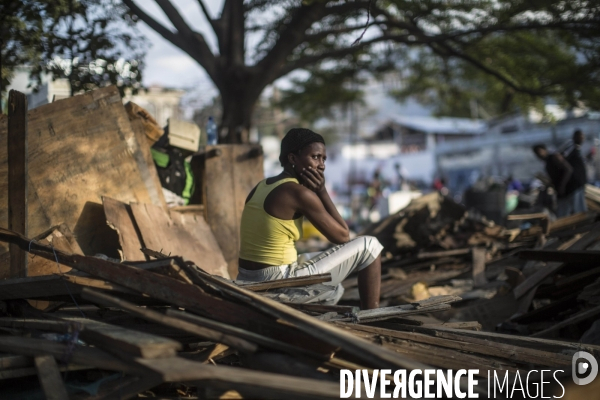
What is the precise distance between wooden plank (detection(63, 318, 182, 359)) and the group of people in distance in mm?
8638

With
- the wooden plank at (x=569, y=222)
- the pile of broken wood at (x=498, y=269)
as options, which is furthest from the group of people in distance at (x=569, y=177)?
the wooden plank at (x=569, y=222)

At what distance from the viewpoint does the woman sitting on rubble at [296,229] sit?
14.7 feet

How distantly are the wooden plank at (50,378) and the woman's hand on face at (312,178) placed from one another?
2292mm

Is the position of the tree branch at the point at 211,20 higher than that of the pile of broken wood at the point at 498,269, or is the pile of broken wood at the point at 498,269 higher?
the tree branch at the point at 211,20

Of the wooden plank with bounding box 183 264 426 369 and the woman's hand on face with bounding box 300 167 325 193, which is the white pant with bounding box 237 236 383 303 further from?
the wooden plank with bounding box 183 264 426 369

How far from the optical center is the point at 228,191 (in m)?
7.14

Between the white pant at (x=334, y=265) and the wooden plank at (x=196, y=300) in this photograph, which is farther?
the white pant at (x=334, y=265)

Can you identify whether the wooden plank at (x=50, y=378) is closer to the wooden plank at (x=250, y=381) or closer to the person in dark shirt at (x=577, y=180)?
the wooden plank at (x=250, y=381)

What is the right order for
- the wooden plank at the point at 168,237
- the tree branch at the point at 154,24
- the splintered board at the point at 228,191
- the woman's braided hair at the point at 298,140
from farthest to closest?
the tree branch at the point at 154,24, the splintered board at the point at 228,191, the wooden plank at the point at 168,237, the woman's braided hair at the point at 298,140

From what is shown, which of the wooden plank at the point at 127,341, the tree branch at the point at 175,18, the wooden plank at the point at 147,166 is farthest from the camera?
the tree branch at the point at 175,18

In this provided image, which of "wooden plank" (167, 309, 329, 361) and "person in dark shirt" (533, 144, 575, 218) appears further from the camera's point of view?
"person in dark shirt" (533, 144, 575, 218)

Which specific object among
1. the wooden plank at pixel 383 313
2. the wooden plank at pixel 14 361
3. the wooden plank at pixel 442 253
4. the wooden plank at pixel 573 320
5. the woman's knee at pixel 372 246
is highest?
the woman's knee at pixel 372 246

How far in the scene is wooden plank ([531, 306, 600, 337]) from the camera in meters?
4.48

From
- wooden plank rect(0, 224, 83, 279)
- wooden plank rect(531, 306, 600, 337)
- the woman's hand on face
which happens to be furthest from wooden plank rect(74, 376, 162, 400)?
wooden plank rect(531, 306, 600, 337)
